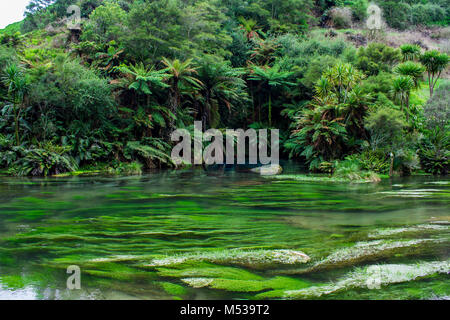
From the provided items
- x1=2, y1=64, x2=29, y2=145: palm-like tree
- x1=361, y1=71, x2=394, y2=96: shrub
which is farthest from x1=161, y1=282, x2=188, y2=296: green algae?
x1=361, y1=71, x2=394, y2=96: shrub

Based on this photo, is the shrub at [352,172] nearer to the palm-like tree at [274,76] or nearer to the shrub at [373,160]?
the shrub at [373,160]

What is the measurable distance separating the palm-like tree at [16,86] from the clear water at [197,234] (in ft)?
17.8

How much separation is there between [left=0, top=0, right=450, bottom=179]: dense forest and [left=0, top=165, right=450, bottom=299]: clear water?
471 centimetres

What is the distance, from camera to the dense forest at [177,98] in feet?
44.5

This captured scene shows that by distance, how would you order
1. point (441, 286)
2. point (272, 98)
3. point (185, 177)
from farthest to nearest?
point (272, 98) < point (185, 177) < point (441, 286)

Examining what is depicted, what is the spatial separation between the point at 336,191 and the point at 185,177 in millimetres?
5605

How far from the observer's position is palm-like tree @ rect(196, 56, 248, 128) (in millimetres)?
18109

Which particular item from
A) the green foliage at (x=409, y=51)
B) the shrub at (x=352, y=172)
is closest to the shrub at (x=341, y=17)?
the green foliage at (x=409, y=51)

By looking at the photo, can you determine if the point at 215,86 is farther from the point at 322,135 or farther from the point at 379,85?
the point at 379,85

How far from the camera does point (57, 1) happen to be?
29719 mm
